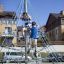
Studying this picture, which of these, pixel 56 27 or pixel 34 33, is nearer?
pixel 34 33

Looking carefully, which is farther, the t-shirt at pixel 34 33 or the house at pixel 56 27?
the house at pixel 56 27

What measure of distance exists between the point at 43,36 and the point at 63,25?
4955 cm

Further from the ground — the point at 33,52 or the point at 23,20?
the point at 23,20

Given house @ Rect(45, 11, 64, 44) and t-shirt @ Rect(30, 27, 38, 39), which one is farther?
house @ Rect(45, 11, 64, 44)

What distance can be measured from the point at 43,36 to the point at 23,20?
2.11 ft

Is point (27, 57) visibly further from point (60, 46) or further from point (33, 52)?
point (60, 46)

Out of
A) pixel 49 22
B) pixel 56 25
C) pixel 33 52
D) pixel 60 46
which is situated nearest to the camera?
pixel 33 52

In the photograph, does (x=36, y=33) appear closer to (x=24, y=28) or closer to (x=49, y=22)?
(x=24, y=28)

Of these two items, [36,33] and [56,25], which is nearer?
[36,33]

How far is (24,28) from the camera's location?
6.88 meters

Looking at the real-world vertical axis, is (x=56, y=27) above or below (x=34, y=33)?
above

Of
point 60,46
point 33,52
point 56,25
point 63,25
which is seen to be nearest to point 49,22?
point 56,25

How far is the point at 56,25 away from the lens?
60312 mm

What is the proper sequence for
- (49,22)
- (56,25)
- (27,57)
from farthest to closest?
1. (49,22)
2. (56,25)
3. (27,57)
